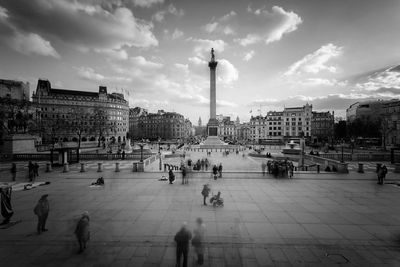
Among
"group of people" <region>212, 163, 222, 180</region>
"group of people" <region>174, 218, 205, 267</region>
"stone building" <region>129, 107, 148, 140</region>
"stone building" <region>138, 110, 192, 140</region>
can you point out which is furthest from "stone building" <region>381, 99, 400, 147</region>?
"stone building" <region>129, 107, 148, 140</region>

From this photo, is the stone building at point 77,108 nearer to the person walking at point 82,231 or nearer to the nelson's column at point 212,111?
the nelson's column at point 212,111

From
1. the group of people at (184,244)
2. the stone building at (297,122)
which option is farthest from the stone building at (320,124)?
the group of people at (184,244)

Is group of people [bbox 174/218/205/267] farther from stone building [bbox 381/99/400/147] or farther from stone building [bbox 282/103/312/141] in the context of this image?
stone building [bbox 282/103/312/141]

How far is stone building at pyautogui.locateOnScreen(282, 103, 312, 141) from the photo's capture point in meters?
100

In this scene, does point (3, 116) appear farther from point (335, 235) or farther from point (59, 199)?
point (335, 235)

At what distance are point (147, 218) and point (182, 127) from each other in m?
137

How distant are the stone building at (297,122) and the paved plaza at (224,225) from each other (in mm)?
92384

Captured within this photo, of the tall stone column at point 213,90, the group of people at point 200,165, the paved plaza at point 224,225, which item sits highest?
the tall stone column at point 213,90

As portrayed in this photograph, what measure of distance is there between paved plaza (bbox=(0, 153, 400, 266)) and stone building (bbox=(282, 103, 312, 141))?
92.4m

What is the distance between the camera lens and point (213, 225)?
9117 mm

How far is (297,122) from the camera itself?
335 ft

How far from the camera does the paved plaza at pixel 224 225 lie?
6769 millimetres

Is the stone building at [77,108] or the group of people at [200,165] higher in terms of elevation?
the stone building at [77,108]

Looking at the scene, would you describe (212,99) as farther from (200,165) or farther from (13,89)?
(13,89)
